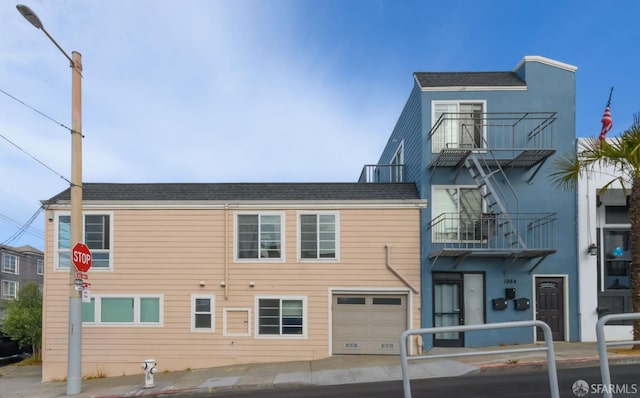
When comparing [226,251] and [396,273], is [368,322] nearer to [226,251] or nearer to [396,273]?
[396,273]

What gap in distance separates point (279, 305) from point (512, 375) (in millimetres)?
6722

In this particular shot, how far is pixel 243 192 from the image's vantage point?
15.9 m

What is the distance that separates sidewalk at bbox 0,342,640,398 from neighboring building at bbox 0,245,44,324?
26788mm

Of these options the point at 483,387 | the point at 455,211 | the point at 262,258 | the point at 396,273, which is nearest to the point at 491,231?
the point at 455,211

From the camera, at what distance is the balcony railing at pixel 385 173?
18788mm

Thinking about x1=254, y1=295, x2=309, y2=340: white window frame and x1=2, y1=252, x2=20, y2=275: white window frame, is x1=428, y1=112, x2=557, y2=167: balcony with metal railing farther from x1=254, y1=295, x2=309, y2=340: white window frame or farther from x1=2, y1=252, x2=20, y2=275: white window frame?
x1=2, y1=252, x2=20, y2=275: white window frame

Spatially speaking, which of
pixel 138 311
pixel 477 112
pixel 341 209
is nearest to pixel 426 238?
pixel 341 209

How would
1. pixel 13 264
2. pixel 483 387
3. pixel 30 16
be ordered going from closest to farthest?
pixel 483 387, pixel 30 16, pixel 13 264

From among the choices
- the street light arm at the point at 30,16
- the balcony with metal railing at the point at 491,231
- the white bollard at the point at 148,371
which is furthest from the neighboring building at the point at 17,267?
the balcony with metal railing at the point at 491,231

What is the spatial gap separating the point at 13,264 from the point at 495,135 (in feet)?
125

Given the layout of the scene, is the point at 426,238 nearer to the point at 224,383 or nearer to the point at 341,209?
the point at 341,209

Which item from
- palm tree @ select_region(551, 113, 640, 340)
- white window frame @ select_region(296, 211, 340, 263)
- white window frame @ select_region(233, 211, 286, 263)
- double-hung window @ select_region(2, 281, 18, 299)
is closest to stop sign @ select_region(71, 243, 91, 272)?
white window frame @ select_region(233, 211, 286, 263)

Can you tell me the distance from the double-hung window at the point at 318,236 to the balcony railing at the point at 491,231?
2796 millimetres

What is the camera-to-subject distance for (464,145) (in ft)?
49.6
